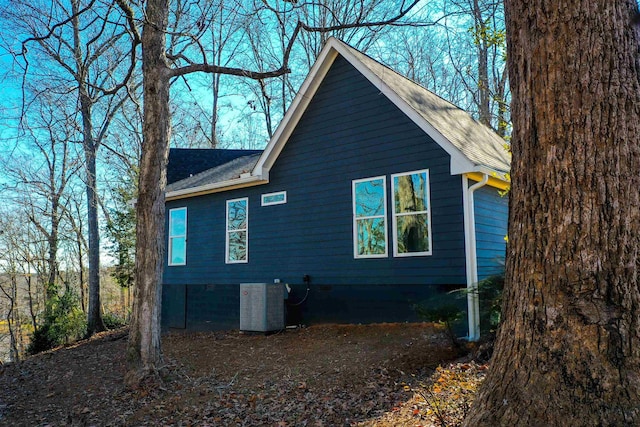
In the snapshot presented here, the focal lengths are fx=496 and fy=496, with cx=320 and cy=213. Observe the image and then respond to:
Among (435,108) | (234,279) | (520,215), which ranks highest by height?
(435,108)

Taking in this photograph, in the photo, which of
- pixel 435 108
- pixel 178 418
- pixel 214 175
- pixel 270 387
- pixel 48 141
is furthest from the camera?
pixel 48 141

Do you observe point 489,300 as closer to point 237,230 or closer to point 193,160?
point 237,230

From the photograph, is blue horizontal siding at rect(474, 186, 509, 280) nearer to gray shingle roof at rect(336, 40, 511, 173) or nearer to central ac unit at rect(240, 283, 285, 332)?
gray shingle roof at rect(336, 40, 511, 173)

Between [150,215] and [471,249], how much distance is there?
506 cm

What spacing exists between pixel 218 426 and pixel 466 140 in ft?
21.9

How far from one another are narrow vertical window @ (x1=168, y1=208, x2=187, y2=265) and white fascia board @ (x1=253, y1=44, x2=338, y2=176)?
3149 mm

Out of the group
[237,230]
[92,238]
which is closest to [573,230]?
[237,230]

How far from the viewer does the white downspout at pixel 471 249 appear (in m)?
7.94

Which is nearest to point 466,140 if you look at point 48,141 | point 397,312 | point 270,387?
point 397,312

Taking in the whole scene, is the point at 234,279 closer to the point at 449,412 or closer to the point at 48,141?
the point at 449,412

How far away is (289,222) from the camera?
1052 centimetres

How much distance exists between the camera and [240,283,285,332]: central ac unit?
9742 mm

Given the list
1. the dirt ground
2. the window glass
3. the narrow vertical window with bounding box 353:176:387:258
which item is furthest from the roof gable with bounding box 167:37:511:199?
the dirt ground

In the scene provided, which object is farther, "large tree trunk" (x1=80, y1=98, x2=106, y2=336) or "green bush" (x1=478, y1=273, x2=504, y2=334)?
"large tree trunk" (x1=80, y1=98, x2=106, y2=336)
